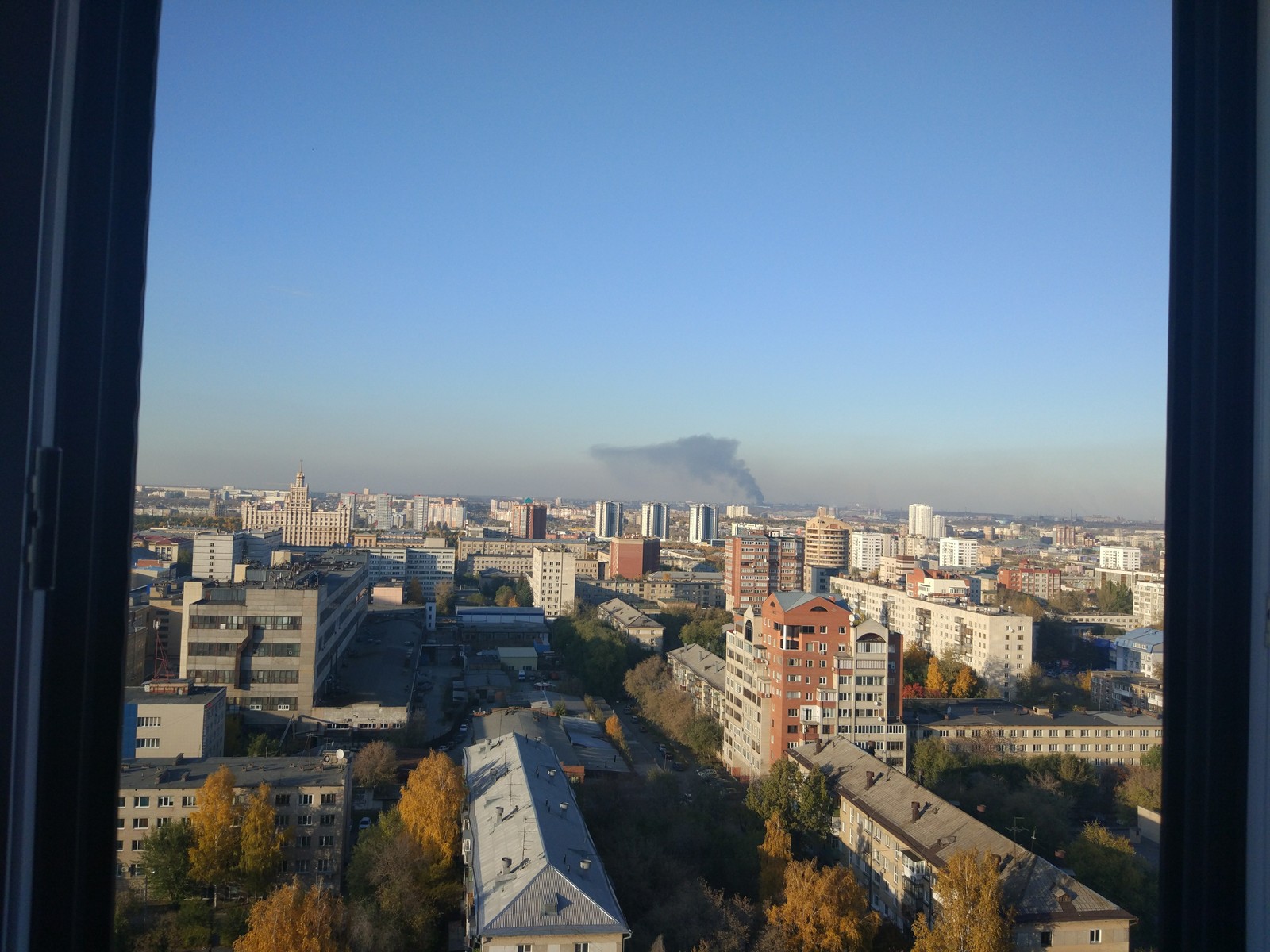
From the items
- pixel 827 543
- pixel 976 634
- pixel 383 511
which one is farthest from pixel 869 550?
pixel 383 511

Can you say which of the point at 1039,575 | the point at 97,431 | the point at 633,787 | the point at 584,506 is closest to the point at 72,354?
the point at 97,431

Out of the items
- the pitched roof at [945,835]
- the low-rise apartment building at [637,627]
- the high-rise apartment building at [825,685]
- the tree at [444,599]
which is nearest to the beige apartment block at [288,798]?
the pitched roof at [945,835]

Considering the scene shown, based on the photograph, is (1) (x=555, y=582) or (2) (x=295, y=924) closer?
(2) (x=295, y=924)

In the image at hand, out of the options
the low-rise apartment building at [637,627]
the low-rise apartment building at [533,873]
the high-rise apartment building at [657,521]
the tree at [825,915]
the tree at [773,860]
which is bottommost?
the low-rise apartment building at [637,627]

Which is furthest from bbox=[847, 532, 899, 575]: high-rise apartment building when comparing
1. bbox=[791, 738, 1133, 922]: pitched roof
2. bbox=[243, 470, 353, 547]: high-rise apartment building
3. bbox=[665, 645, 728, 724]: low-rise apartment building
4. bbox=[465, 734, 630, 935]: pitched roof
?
A: bbox=[465, 734, 630, 935]: pitched roof

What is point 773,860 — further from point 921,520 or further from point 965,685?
point 921,520

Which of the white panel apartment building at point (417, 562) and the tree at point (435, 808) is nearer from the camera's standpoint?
the tree at point (435, 808)

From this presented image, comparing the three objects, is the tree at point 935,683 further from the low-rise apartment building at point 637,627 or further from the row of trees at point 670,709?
the low-rise apartment building at point 637,627
